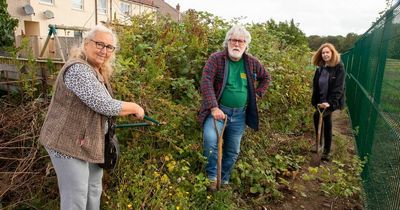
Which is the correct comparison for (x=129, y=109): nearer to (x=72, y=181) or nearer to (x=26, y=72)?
(x=72, y=181)

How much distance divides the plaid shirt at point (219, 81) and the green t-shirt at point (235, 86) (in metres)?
0.05

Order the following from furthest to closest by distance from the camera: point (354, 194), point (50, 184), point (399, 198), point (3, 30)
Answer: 1. point (3, 30)
2. point (354, 194)
3. point (50, 184)
4. point (399, 198)

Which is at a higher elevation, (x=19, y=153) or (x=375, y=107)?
(x=375, y=107)

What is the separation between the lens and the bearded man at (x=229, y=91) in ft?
12.0

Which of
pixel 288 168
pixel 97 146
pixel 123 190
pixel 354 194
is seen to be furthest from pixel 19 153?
pixel 354 194

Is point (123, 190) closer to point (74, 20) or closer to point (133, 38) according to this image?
point (133, 38)

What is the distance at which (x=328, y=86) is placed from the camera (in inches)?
216

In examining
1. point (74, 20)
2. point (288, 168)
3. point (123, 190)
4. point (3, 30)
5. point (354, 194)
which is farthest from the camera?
point (74, 20)

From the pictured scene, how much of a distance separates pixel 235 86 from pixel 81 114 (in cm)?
185

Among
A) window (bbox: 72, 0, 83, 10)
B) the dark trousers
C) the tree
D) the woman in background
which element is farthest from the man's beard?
window (bbox: 72, 0, 83, 10)

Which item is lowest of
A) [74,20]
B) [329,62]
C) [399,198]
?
[399,198]

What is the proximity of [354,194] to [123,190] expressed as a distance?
9.76ft

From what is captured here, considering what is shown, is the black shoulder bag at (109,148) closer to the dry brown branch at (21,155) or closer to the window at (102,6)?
the dry brown branch at (21,155)

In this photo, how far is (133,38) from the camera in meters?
5.03
